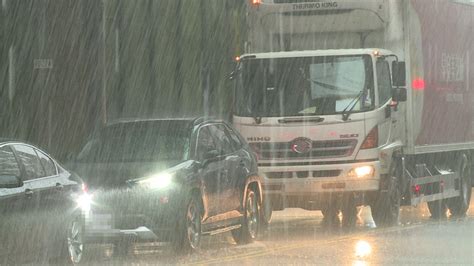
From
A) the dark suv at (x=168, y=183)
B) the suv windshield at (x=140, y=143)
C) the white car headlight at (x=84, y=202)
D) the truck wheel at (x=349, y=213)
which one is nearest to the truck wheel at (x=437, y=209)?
the truck wheel at (x=349, y=213)

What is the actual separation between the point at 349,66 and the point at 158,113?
411 inches

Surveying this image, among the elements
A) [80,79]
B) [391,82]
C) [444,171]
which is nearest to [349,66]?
[391,82]

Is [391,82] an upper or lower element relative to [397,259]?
upper

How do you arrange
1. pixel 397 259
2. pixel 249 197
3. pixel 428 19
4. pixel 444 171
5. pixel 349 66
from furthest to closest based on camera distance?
1. pixel 444 171
2. pixel 428 19
3. pixel 349 66
4. pixel 249 197
5. pixel 397 259

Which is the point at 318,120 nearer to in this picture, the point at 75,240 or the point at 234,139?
the point at 234,139

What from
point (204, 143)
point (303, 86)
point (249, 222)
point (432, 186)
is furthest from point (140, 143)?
point (432, 186)

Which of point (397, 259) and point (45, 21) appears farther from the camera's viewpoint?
point (45, 21)

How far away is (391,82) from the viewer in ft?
58.4

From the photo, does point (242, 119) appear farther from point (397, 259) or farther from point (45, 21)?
point (45, 21)

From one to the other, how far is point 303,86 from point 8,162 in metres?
6.95

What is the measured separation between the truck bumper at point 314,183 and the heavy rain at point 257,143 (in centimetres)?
2

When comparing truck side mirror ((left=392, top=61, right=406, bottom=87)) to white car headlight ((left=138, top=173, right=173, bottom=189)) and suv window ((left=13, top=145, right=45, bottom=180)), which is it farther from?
suv window ((left=13, top=145, right=45, bottom=180))

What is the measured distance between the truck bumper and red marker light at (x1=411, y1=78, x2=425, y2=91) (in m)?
1.92

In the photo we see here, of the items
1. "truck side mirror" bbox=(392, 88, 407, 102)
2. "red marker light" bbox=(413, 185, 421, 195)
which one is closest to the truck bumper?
"truck side mirror" bbox=(392, 88, 407, 102)
